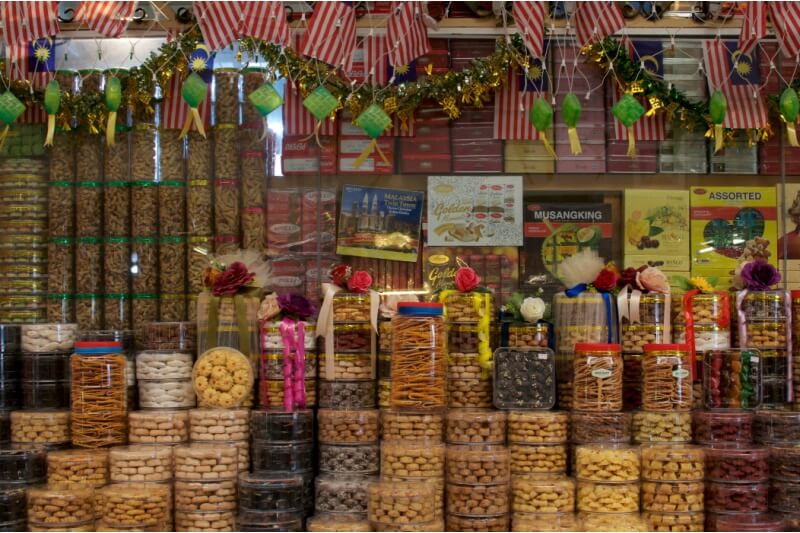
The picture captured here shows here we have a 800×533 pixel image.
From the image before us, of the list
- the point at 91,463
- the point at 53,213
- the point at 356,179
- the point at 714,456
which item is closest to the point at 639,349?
the point at 714,456

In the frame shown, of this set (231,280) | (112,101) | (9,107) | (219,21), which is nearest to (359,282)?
(231,280)

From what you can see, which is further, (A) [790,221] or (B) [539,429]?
(A) [790,221]

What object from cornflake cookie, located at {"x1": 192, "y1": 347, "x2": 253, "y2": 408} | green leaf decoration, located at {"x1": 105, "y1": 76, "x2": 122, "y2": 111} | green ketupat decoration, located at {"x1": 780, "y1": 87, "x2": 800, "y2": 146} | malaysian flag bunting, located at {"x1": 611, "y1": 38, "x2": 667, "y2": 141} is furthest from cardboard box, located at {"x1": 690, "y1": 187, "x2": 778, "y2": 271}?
green leaf decoration, located at {"x1": 105, "y1": 76, "x2": 122, "y2": 111}

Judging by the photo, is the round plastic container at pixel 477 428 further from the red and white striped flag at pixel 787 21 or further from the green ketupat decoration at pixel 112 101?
the red and white striped flag at pixel 787 21

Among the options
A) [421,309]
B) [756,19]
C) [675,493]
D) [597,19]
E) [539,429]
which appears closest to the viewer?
[675,493]

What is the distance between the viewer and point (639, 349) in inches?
194

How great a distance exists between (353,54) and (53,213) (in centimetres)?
190

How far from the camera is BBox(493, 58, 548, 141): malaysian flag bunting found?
228 inches

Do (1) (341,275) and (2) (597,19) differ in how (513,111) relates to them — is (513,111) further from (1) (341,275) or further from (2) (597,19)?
(1) (341,275)

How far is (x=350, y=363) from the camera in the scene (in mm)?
4918

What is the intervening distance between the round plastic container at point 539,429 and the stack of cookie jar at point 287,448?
0.79m

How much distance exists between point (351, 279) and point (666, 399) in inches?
62.3

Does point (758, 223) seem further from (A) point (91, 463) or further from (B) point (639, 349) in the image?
(A) point (91, 463)

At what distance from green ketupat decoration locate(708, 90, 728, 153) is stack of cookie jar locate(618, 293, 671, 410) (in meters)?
1.02
